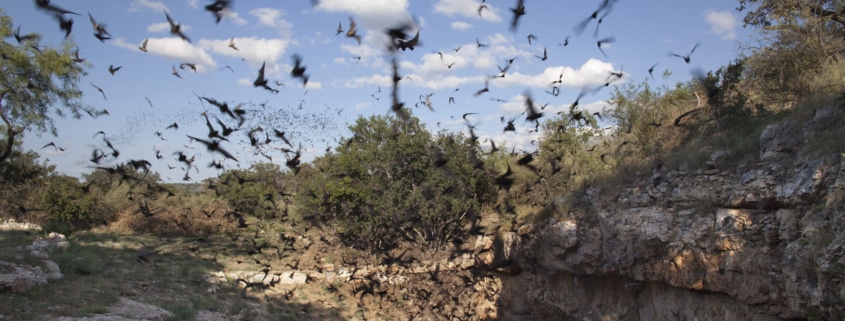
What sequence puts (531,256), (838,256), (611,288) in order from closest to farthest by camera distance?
(838,256) → (611,288) → (531,256)

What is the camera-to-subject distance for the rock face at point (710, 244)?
7.90m

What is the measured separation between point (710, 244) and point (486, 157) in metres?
14.1

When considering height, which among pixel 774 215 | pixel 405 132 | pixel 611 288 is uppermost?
pixel 405 132

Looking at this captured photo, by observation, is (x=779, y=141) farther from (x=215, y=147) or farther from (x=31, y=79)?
(x=31, y=79)

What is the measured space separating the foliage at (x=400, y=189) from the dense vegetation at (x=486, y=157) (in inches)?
2.0

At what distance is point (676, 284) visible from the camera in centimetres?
1076

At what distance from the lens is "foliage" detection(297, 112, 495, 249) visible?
19.2 metres

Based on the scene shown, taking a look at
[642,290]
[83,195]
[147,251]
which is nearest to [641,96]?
[642,290]

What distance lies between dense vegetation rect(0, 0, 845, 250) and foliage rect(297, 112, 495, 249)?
2.0 inches

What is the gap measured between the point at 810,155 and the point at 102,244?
75.6 ft

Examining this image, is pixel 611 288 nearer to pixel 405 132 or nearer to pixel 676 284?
pixel 676 284

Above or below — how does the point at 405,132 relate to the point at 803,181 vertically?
above

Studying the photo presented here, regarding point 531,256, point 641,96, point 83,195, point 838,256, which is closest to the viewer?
point 838,256

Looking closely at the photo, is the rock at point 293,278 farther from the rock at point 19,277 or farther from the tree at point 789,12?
the tree at point 789,12
